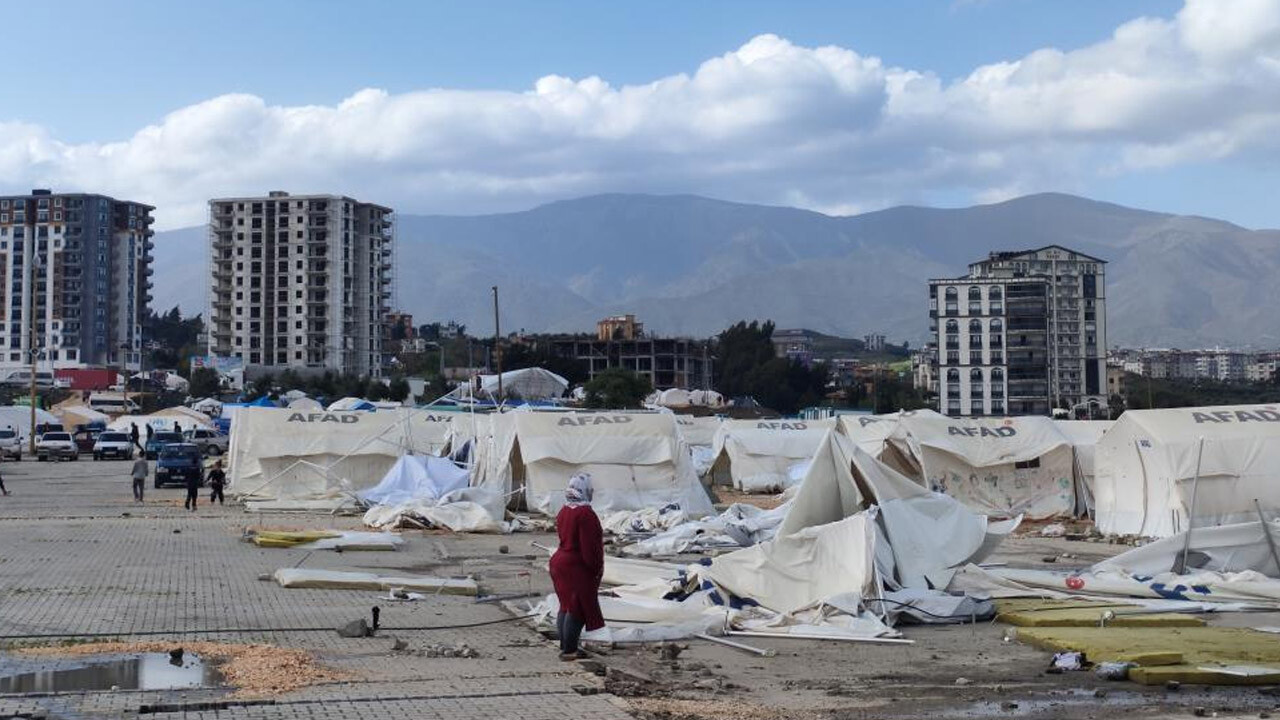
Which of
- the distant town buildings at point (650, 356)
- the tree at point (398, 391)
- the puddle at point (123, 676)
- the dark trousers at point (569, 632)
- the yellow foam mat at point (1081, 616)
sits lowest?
the yellow foam mat at point (1081, 616)

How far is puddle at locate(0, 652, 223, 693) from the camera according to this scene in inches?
368

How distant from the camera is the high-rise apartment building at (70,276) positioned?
521 ft

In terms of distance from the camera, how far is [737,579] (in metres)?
13.7

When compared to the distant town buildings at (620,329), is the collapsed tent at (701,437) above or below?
below

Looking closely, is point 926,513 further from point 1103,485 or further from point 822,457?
point 1103,485

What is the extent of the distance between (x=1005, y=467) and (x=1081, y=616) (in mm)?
18100

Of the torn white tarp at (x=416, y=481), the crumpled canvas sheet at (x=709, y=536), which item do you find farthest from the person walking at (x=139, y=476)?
the crumpled canvas sheet at (x=709, y=536)

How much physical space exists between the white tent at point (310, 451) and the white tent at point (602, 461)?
14.7 ft

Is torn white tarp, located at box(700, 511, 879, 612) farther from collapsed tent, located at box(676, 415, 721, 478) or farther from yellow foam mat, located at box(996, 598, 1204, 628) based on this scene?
collapsed tent, located at box(676, 415, 721, 478)

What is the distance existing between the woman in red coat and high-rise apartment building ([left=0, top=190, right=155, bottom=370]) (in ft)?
517

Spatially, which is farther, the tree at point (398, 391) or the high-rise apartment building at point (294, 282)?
the high-rise apartment building at point (294, 282)

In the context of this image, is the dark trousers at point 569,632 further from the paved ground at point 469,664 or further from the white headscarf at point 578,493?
the white headscarf at point 578,493

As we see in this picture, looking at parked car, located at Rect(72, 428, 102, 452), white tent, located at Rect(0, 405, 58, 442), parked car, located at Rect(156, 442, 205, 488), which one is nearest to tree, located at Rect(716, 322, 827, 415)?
parked car, located at Rect(72, 428, 102, 452)

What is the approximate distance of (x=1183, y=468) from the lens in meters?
22.6
